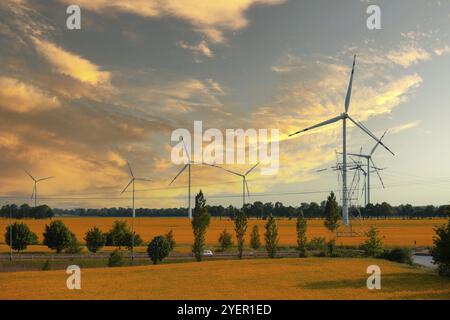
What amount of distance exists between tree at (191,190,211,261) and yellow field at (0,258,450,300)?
16.5m

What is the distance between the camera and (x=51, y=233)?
124 metres

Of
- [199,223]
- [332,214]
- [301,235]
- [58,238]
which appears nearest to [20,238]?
[58,238]

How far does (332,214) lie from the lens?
118188mm

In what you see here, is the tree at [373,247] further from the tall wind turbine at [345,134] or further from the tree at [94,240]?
the tree at [94,240]

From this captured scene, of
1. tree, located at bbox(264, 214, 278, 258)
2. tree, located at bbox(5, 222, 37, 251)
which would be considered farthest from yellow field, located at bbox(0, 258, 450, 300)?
tree, located at bbox(5, 222, 37, 251)

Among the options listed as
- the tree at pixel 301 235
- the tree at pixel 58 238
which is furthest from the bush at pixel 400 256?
the tree at pixel 58 238

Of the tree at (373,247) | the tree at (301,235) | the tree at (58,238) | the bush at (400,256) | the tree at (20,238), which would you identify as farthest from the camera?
the tree at (20,238)

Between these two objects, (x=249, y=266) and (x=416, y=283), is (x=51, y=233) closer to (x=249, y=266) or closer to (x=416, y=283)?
(x=249, y=266)

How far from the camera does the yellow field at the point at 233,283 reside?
4866 cm

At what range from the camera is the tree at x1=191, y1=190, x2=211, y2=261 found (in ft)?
322

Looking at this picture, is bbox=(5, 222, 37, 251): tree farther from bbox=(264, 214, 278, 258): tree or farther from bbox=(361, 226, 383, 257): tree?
bbox=(361, 226, 383, 257): tree

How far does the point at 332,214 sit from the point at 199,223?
36729 mm

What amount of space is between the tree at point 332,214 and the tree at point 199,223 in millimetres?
33331

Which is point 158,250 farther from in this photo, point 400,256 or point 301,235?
point 400,256
